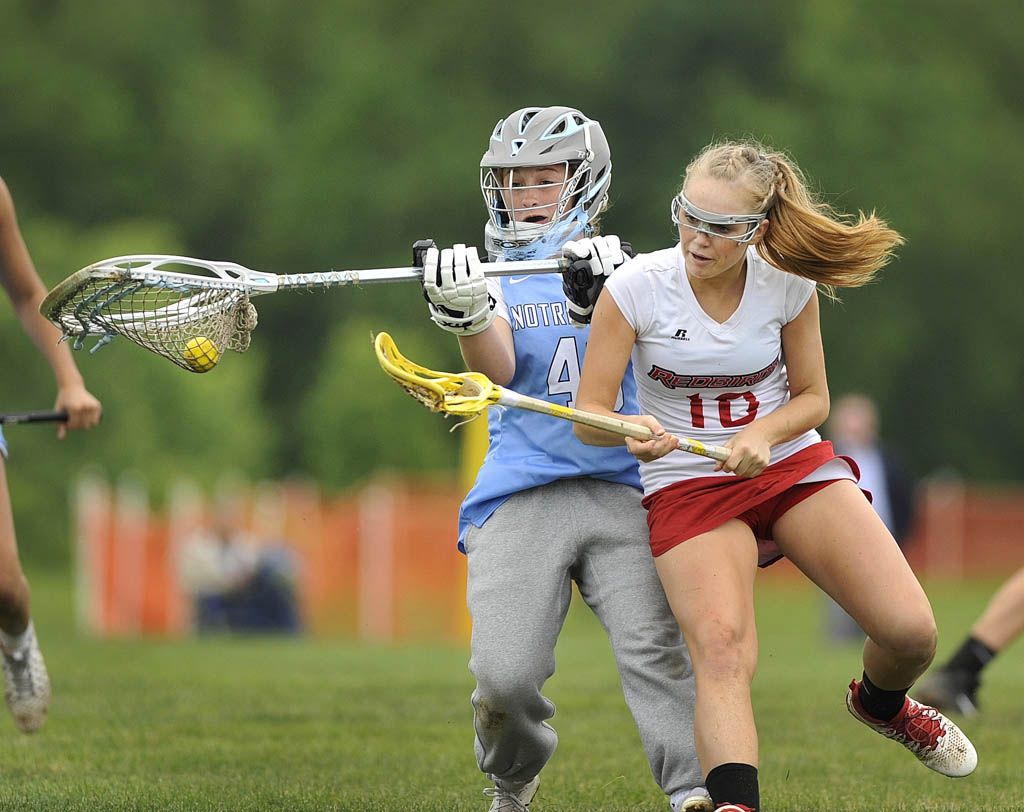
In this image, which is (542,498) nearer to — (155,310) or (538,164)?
(538,164)

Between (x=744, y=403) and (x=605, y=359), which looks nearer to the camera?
(x=605, y=359)

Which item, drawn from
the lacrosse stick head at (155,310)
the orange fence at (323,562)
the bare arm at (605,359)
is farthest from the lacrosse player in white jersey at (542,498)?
the orange fence at (323,562)

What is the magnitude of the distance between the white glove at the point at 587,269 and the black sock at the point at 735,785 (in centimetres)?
142

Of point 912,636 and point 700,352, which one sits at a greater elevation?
point 700,352

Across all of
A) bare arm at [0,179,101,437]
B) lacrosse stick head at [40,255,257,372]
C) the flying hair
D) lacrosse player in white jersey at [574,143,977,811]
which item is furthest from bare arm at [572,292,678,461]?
bare arm at [0,179,101,437]

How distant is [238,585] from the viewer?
19469 millimetres

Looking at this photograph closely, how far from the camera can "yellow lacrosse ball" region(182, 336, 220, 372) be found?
5.26 m

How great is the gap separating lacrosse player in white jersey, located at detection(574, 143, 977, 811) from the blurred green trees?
32.3m

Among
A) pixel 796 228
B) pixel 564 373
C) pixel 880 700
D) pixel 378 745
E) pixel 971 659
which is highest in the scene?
pixel 796 228

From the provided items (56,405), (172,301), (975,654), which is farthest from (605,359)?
(975,654)

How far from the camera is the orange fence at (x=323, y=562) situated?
66.1 feet

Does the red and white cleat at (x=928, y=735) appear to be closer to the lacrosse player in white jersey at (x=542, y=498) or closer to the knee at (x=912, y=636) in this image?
the knee at (x=912, y=636)

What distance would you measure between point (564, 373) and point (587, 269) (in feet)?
1.38

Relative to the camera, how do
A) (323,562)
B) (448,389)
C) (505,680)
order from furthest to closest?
(323,562)
(505,680)
(448,389)
